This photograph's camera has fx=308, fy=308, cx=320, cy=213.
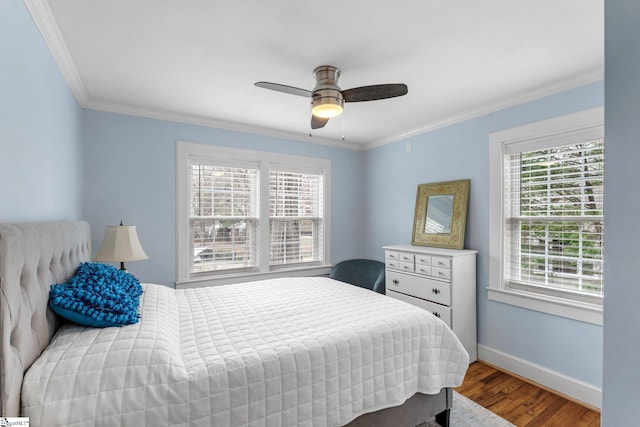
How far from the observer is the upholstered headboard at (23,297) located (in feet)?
3.28

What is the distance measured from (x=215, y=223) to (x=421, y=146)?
2632 mm

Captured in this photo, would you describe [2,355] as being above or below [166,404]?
above

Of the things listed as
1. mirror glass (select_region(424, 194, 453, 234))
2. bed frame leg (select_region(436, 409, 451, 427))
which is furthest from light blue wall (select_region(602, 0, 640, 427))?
mirror glass (select_region(424, 194, 453, 234))

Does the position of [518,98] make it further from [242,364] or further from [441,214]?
[242,364]

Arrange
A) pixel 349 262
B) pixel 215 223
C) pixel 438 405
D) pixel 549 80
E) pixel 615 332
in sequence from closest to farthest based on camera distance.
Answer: pixel 615 332, pixel 438 405, pixel 549 80, pixel 215 223, pixel 349 262

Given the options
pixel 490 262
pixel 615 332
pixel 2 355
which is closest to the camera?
pixel 615 332

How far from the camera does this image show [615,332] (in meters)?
0.76

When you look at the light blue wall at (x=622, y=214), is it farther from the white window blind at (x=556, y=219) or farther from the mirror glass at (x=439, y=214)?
the mirror glass at (x=439, y=214)

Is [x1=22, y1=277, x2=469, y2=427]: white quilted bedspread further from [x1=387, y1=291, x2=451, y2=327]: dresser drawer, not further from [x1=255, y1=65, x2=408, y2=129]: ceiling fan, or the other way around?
[x1=255, y1=65, x2=408, y2=129]: ceiling fan

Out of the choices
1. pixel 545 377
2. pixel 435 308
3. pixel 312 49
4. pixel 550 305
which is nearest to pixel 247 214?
pixel 312 49

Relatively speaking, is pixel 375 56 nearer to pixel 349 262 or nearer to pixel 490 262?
pixel 490 262

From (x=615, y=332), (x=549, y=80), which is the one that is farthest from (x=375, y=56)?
(x=615, y=332)

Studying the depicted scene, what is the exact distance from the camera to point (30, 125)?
1.63m

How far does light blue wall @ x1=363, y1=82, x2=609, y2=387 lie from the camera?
7.95 feet
